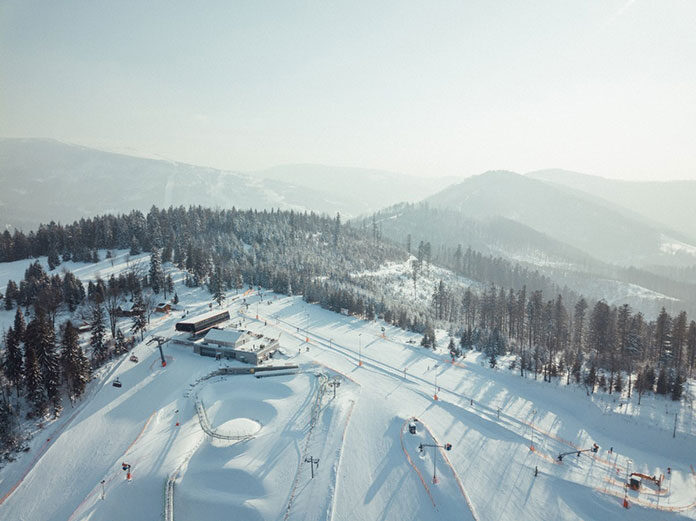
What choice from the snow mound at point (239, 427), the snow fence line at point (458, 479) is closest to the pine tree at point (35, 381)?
the snow mound at point (239, 427)

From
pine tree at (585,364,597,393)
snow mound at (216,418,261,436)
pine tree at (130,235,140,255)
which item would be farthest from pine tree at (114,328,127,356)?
pine tree at (585,364,597,393)

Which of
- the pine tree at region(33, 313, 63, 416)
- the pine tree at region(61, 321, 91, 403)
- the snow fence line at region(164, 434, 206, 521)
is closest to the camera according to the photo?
the snow fence line at region(164, 434, 206, 521)

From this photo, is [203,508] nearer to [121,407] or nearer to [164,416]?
[164,416]

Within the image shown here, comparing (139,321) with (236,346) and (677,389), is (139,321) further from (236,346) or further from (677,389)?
(677,389)

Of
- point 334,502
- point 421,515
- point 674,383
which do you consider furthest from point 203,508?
point 674,383

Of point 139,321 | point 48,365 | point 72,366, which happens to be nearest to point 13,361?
point 48,365

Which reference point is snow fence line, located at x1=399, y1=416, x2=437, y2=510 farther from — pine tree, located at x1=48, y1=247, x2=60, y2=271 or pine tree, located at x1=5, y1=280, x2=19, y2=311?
pine tree, located at x1=48, y1=247, x2=60, y2=271

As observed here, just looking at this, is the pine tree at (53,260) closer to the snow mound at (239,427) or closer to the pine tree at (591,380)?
the snow mound at (239,427)
